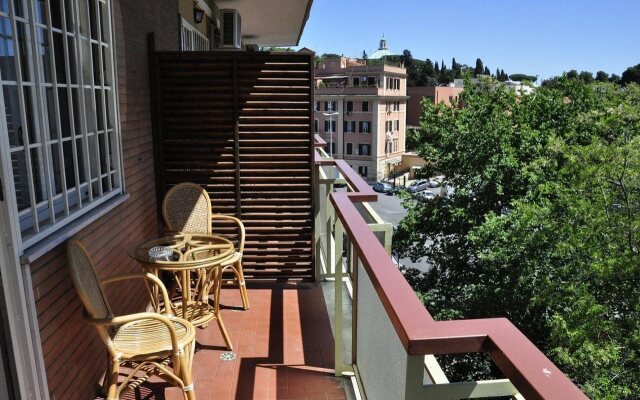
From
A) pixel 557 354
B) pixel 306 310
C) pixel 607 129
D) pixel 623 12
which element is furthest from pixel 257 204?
pixel 623 12

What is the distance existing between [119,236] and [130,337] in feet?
3.28

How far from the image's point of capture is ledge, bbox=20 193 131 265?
6.71 ft

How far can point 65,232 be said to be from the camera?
7.78 feet

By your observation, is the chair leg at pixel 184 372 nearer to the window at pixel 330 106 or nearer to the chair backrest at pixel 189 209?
the chair backrest at pixel 189 209

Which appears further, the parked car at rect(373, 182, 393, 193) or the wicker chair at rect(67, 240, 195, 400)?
the parked car at rect(373, 182, 393, 193)

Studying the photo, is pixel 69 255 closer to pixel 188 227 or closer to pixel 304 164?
pixel 188 227

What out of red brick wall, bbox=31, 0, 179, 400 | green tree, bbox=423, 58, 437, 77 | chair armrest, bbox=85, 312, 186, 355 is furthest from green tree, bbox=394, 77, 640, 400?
green tree, bbox=423, 58, 437, 77

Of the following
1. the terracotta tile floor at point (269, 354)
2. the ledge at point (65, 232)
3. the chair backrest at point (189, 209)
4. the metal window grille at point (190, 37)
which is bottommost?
the terracotta tile floor at point (269, 354)

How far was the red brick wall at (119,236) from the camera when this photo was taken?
227 centimetres

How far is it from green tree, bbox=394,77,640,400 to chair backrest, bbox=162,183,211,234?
9.87m

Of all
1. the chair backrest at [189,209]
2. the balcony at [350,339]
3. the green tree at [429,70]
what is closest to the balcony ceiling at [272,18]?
the chair backrest at [189,209]

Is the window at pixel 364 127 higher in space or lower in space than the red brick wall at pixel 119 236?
lower

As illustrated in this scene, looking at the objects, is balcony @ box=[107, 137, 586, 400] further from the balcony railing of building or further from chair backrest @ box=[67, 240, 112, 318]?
chair backrest @ box=[67, 240, 112, 318]

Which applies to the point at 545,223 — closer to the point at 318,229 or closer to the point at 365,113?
the point at 318,229
